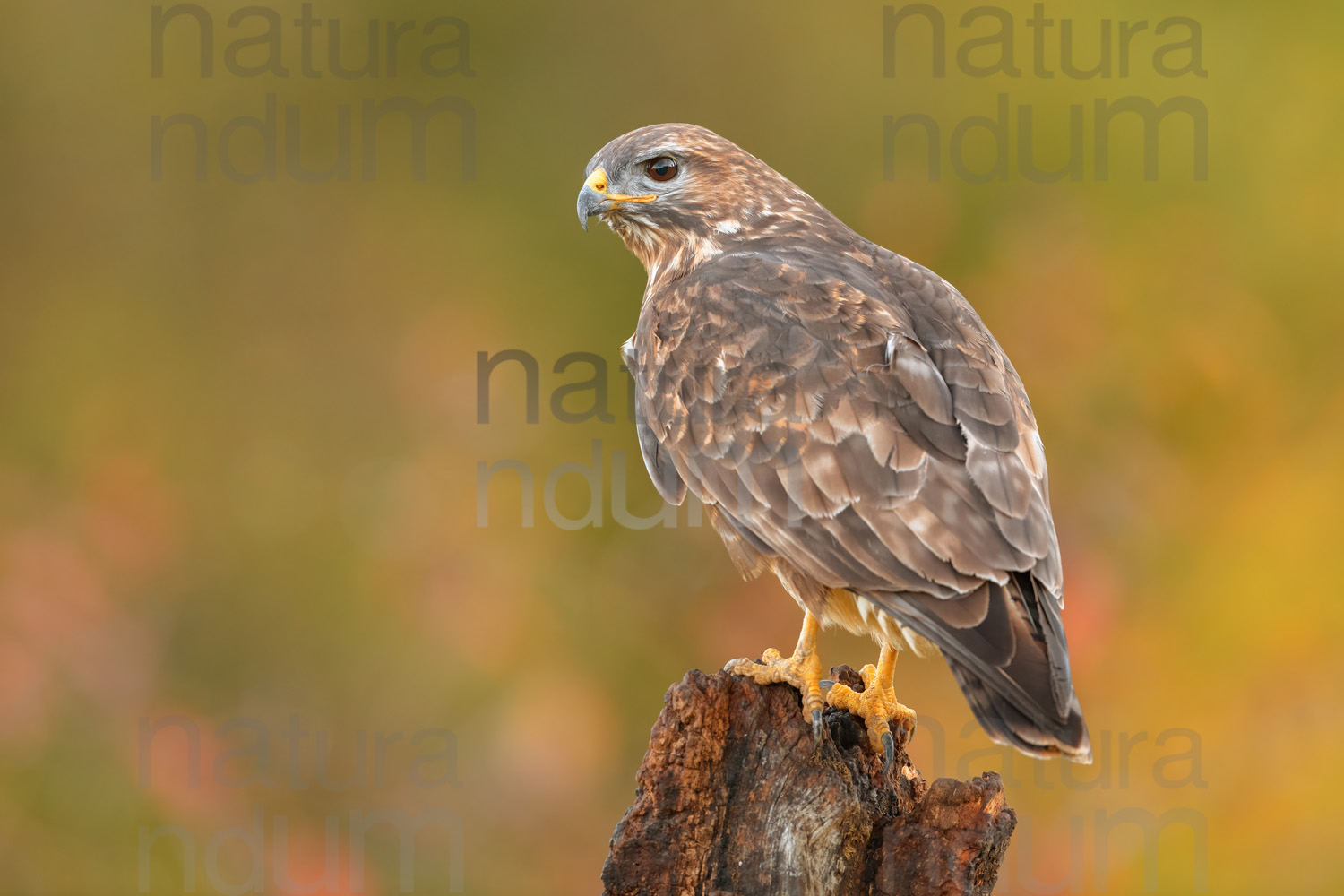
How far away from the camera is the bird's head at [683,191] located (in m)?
5.74

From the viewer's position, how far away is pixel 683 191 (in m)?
5.77

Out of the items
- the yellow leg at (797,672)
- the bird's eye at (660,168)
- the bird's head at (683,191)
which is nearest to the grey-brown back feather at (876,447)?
the yellow leg at (797,672)

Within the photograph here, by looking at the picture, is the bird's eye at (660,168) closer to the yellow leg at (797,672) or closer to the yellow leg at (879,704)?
the yellow leg at (797,672)

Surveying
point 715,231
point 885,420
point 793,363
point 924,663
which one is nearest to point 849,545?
point 885,420

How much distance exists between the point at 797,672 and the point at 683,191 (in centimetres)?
234

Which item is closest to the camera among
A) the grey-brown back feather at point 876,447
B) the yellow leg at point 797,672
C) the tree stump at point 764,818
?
the grey-brown back feather at point 876,447

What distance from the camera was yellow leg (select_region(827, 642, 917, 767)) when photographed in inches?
173

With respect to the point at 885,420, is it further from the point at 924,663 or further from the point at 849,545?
the point at 924,663

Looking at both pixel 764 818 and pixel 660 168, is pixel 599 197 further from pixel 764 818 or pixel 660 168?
pixel 764 818

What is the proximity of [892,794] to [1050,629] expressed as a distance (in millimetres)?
854

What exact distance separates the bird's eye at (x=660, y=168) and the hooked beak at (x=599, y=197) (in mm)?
110

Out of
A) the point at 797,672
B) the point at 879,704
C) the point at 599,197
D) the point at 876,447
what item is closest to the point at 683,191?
the point at 599,197

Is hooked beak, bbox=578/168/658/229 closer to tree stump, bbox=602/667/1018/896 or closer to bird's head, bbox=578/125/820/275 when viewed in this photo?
bird's head, bbox=578/125/820/275

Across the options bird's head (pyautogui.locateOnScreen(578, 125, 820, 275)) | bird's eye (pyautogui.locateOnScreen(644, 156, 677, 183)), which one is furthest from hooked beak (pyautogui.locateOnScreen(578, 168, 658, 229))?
bird's eye (pyautogui.locateOnScreen(644, 156, 677, 183))
